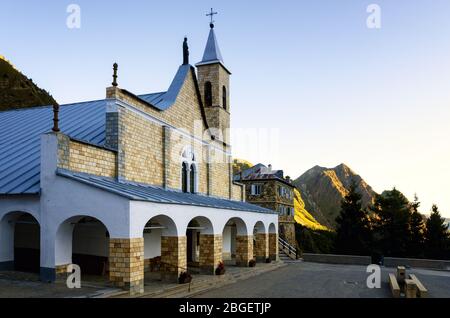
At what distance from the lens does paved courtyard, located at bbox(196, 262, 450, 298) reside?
662 inches

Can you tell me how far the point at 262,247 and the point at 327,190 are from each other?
106944 millimetres

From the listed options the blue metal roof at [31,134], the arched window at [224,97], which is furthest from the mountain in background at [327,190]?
the blue metal roof at [31,134]

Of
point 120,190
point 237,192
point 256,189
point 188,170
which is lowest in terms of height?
point 120,190

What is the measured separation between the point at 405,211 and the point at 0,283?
41939 millimetres

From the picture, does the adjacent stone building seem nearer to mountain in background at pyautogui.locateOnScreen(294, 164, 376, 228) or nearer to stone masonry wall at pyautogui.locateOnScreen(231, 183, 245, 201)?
stone masonry wall at pyautogui.locateOnScreen(231, 183, 245, 201)

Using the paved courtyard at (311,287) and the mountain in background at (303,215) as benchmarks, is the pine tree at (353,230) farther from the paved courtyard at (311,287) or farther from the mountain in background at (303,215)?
the mountain in background at (303,215)

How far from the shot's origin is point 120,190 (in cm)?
1416

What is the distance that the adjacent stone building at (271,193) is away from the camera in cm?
4853

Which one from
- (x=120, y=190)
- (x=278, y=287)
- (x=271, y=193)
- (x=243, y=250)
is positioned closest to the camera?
(x=120, y=190)

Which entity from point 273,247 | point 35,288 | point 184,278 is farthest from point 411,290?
point 273,247

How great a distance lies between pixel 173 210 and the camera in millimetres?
16250

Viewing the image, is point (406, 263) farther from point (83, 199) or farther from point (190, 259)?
point (83, 199)

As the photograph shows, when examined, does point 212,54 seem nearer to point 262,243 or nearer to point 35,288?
point 262,243
